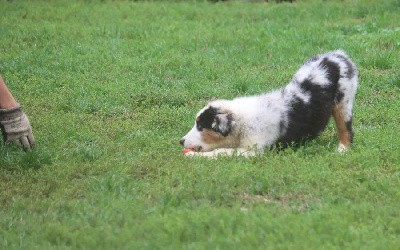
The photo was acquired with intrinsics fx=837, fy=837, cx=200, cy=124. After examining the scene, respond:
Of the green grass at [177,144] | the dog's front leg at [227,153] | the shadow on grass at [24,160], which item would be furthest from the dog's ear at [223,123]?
the shadow on grass at [24,160]

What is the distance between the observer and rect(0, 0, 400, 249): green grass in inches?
238

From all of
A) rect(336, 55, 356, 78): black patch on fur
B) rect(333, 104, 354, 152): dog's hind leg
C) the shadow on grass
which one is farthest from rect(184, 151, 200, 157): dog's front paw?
rect(336, 55, 356, 78): black patch on fur

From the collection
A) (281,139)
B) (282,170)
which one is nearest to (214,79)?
(281,139)

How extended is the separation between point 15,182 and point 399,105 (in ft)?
16.2

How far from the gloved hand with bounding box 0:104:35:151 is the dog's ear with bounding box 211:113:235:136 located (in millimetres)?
1899

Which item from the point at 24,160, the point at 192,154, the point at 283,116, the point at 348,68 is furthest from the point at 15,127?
the point at 348,68

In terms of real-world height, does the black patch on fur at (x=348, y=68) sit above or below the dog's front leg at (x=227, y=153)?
above

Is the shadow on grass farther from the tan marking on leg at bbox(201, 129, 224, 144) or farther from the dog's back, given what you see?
the dog's back

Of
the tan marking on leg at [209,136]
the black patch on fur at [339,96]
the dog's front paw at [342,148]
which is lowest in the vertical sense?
the dog's front paw at [342,148]

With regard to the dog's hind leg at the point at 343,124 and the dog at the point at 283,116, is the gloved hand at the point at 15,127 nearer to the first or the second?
the dog at the point at 283,116

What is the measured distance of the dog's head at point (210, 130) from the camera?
814cm

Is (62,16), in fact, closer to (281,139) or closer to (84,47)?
(84,47)

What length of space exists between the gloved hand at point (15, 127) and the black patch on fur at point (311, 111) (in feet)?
8.32

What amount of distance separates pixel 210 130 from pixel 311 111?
1.04m
